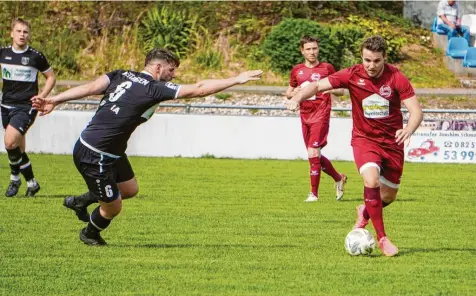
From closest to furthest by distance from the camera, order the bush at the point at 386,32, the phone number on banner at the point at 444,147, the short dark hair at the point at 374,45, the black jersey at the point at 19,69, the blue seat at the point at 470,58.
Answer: the short dark hair at the point at 374,45 → the black jersey at the point at 19,69 → the phone number on banner at the point at 444,147 → the blue seat at the point at 470,58 → the bush at the point at 386,32

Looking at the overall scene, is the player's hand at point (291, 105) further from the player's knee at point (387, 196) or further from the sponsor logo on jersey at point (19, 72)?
the sponsor logo on jersey at point (19, 72)

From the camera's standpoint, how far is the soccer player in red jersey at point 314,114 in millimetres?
14867

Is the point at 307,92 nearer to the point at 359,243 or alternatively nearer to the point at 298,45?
the point at 359,243

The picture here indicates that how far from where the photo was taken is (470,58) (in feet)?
88.1

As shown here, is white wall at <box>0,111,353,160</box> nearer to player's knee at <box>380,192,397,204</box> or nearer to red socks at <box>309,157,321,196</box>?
red socks at <box>309,157,321,196</box>

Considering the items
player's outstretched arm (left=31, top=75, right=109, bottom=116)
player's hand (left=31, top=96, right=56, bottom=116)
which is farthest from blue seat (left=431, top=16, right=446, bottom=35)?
player's hand (left=31, top=96, right=56, bottom=116)

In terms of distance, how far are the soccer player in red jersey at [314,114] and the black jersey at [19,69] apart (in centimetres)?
351

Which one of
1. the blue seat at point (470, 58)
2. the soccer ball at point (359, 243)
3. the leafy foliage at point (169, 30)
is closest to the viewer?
the soccer ball at point (359, 243)

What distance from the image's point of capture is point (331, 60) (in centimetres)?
2828

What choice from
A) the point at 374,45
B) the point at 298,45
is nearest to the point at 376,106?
the point at 374,45

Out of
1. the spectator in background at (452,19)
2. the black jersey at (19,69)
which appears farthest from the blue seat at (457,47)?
the black jersey at (19,69)

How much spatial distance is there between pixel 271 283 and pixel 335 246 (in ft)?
7.16

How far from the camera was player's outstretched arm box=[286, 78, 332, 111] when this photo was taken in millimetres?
9188

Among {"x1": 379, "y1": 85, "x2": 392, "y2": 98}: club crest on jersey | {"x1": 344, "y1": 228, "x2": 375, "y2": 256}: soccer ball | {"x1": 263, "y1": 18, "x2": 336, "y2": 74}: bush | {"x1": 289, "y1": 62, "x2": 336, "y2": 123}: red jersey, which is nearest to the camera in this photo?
{"x1": 344, "y1": 228, "x2": 375, "y2": 256}: soccer ball
